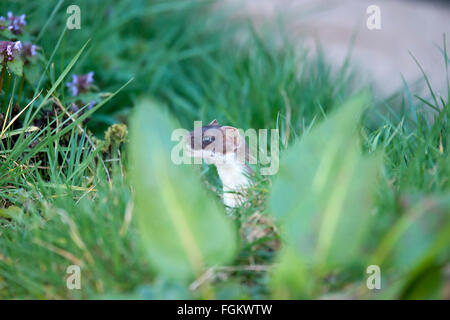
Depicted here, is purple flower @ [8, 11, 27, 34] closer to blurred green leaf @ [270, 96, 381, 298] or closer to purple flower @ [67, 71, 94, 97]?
purple flower @ [67, 71, 94, 97]

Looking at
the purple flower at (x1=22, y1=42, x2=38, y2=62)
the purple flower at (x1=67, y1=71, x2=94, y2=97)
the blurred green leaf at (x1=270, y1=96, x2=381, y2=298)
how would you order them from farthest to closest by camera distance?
the purple flower at (x1=67, y1=71, x2=94, y2=97) < the purple flower at (x1=22, y1=42, x2=38, y2=62) < the blurred green leaf at (x1=270, y1=96, x2=381, y2=298)

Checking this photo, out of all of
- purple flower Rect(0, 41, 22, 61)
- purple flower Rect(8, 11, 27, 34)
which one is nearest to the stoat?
purple flower Rect(0, 41, 22, 61)

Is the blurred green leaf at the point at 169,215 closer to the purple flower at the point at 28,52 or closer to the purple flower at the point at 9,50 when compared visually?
the purple flower at the point at 9,50

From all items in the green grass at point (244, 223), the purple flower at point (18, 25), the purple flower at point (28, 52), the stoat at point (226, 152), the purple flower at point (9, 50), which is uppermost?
the purple flower at point (18, 25)

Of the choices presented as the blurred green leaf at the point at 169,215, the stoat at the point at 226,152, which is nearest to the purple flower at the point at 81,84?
the stoat at the point at 226,152

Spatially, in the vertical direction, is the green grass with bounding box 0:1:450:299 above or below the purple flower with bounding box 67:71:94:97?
below

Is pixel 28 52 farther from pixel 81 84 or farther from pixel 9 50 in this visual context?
pixel 81 84

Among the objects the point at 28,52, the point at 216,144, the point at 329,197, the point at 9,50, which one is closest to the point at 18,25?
the point at 28,52

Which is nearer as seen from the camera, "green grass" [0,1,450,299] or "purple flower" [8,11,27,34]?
"green grass" [0,1,450,299]

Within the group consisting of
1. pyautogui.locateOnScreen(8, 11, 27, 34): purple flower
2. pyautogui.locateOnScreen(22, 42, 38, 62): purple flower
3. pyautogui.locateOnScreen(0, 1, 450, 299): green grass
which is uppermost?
pyautogui.locateOnScreen(8, 11, 27, 34): purple flower
